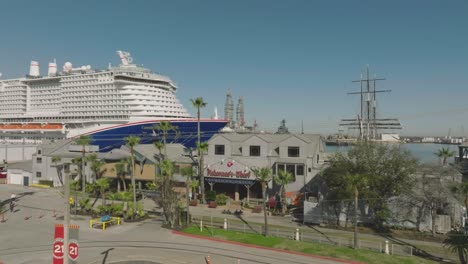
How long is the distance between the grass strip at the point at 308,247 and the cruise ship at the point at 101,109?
4627cm

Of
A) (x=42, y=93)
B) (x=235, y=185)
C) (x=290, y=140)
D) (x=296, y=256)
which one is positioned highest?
(x=42, y=93)

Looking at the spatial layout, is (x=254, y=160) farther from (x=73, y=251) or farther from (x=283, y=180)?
(x=73, y=251)

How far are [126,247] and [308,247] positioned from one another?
14117 millimetres

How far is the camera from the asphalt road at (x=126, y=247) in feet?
79.3

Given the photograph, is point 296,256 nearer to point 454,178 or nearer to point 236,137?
point 454,178

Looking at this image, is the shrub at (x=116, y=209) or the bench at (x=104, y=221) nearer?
the bench at (x=104, y=221)

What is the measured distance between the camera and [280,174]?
38719 millimetres

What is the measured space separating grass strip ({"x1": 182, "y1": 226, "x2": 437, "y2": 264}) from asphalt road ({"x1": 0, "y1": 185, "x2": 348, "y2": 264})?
1043 millimetres

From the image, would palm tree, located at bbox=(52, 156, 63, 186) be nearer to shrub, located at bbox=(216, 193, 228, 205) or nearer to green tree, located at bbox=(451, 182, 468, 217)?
shrub, located at bbox=(216, 193, 228, 205)

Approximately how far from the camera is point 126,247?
26.8 meters

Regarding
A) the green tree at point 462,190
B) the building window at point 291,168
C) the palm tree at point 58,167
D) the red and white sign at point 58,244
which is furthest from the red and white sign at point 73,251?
the palm tree at point 58,167

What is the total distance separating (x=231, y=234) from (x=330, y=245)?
8.35 m

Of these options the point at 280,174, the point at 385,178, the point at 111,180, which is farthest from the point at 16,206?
the point at 385,178

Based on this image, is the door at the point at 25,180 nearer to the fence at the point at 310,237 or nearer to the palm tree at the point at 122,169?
the palm tree at the point at 122,169
